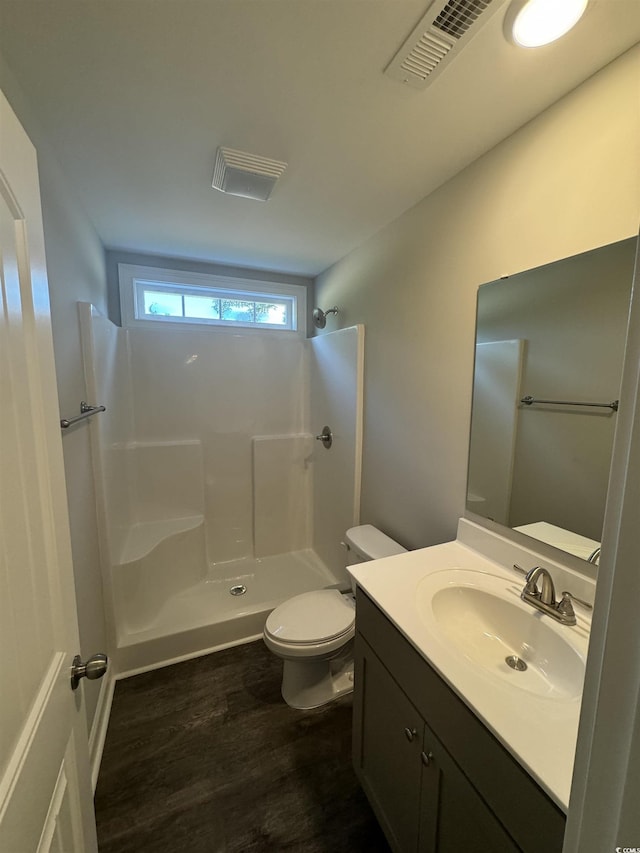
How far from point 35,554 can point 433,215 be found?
175cm

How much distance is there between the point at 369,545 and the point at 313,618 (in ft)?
1.43

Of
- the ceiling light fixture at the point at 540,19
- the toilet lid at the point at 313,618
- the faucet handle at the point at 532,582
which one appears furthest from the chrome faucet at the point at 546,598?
the ceiling light fixture at the point at 540,19

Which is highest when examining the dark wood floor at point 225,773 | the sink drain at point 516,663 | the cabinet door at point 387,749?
the sink drain at point 516,663

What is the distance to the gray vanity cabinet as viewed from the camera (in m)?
0.62

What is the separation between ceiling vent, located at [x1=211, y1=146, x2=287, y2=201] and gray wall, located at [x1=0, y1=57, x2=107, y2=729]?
1.86 feet

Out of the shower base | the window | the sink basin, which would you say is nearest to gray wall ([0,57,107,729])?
the shower base

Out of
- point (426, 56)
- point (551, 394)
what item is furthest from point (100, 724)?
point (426, 56)

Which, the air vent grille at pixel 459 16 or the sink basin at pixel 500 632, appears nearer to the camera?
the air vent grille at pixel 459 16

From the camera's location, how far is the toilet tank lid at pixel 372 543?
1682 mm

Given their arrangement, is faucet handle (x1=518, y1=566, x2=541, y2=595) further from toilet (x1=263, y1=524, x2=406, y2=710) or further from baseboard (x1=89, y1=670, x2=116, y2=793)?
baseboard (x1=89, y1=670, x2=116, y2=793)

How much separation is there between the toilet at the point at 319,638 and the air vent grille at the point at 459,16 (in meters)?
1.72

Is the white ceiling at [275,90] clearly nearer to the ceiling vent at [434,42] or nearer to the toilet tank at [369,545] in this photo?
the ceiling vent at [434,42]

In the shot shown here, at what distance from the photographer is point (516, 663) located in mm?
959

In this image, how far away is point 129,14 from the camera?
774mm
